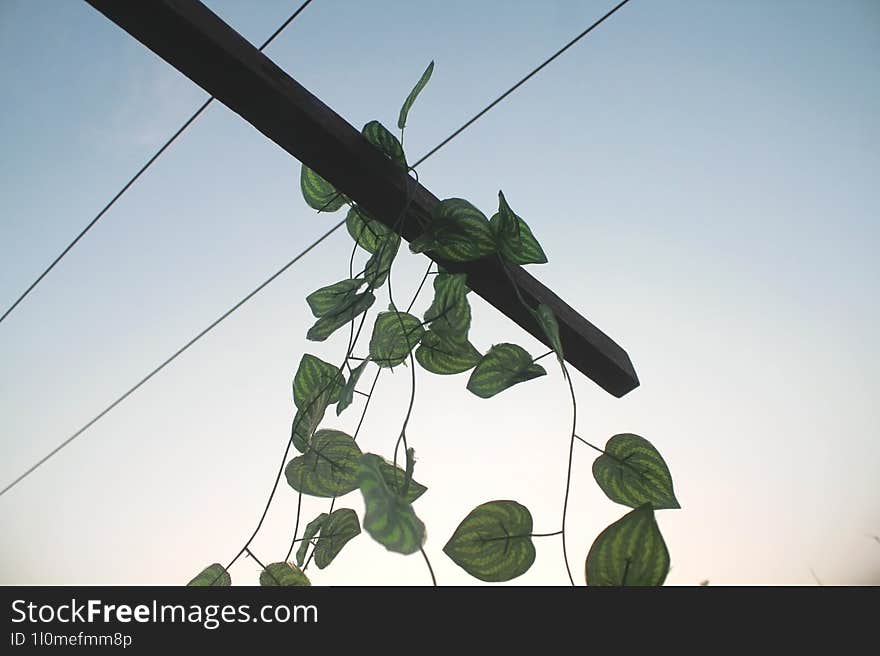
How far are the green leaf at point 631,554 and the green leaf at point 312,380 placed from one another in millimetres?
220

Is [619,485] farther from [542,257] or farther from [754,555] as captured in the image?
[754,555]

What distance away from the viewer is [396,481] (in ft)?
1.01

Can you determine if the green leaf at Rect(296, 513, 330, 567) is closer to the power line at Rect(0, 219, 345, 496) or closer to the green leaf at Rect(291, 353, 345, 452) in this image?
the green leaf at Rect(291, 353, 345, 452)

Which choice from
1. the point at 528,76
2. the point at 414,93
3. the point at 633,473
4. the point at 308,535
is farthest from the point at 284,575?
the point at 528,76

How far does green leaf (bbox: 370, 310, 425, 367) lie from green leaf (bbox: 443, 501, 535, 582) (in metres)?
0.14

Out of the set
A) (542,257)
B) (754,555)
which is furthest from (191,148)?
(754,555)

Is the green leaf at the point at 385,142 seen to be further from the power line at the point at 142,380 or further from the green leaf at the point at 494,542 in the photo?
the power line at the point at 142,380

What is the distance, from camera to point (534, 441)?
1.24 meters

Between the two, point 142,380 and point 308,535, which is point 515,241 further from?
point 142,380

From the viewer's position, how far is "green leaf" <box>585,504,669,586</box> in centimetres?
20

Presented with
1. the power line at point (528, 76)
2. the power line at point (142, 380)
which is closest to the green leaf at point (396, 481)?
the power line at point (528, 76)

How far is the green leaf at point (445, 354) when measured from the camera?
36cm

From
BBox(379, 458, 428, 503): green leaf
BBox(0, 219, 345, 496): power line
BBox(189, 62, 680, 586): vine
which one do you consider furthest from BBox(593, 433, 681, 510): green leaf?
BBox(0, 219, 345, 496): power line

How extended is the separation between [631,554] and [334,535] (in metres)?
0.22
